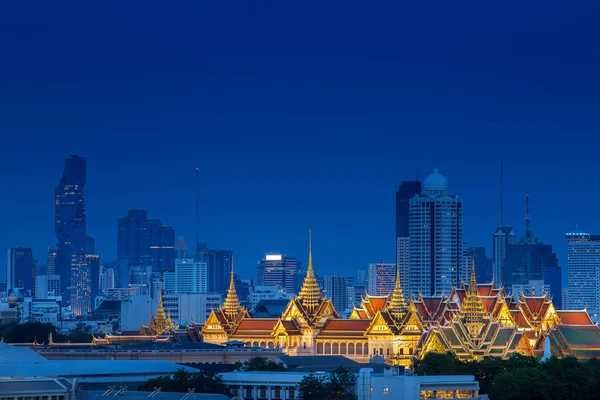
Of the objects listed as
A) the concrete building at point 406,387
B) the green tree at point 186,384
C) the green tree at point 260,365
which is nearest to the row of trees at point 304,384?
the green tree at point 186,384

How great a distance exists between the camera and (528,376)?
14500cm

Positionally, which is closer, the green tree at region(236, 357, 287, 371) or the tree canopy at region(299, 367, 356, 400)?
the tree canopy at region(299, 367, 356, 400)

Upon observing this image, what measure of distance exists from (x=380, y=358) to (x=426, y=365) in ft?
69.5

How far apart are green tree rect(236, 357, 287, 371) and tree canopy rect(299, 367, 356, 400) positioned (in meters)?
14.8

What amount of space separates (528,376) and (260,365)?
25794mm

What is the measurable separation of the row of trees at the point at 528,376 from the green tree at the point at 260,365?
970 centimetres

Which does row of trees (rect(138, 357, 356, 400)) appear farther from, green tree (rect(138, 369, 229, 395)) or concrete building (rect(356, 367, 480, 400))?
concrete building (rect(356, 367, 480, 400))

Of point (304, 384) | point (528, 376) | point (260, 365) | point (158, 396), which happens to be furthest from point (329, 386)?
point (260, 365)

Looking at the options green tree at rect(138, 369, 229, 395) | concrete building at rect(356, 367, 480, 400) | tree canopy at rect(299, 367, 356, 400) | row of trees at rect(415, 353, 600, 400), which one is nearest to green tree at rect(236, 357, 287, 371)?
row of trees at rect(415, 353, 600, 400)

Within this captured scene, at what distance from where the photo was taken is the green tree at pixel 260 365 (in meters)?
163

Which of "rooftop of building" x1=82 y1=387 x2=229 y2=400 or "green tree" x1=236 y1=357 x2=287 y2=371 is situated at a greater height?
"green tree" x1=236 y1=357 x2=287 y2=371

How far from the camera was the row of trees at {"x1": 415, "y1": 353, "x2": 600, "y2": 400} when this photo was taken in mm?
143750

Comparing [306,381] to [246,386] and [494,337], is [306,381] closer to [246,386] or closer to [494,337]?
[246,386]

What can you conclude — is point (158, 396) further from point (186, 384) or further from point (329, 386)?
point (329, 386)
